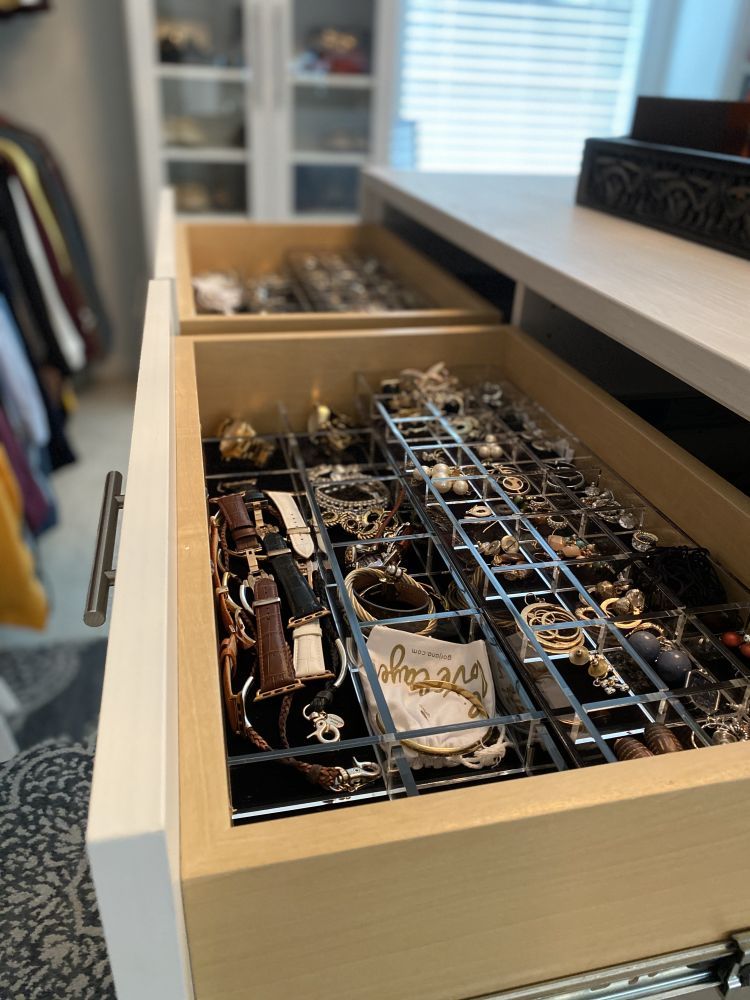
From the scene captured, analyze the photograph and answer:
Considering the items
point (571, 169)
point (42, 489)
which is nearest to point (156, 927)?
point (42, 489)

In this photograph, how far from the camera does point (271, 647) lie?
64 cm

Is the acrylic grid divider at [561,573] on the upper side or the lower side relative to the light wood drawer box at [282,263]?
lower

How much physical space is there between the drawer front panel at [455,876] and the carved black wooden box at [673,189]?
65cm

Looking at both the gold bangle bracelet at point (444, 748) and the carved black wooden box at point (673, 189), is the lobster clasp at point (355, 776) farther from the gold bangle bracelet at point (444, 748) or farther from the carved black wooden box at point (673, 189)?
the carved black wooden box at point (673, 189)

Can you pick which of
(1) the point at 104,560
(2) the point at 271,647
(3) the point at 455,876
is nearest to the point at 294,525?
(2) the point at 271,647

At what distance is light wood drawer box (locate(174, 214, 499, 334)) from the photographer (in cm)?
104

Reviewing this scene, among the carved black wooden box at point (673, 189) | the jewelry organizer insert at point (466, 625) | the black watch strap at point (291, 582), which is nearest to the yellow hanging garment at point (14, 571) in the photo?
the jewelry organizer insert at point (466, 625)

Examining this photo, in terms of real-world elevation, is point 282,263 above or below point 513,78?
below

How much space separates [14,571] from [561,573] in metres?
1.21

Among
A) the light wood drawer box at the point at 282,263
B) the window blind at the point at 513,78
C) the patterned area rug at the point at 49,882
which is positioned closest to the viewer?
the patterned area rug at the point at 49,882

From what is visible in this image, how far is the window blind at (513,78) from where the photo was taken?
8.70ft

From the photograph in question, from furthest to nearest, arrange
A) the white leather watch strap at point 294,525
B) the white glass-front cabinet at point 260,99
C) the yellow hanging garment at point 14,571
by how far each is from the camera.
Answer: the white glass-front cabinet at point 260,99 → the yellow hanging garment at point 14,571 → the white leather watch strap at point 294,525

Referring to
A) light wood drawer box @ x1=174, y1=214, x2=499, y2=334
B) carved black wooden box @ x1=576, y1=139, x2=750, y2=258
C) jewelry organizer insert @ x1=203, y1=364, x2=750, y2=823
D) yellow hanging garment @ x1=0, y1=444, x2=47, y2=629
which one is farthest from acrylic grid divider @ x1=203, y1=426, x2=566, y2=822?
yellow hanging garment @ x1=0, y1=444, x2=47, y2=629

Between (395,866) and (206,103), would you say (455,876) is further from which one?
(206,103)
